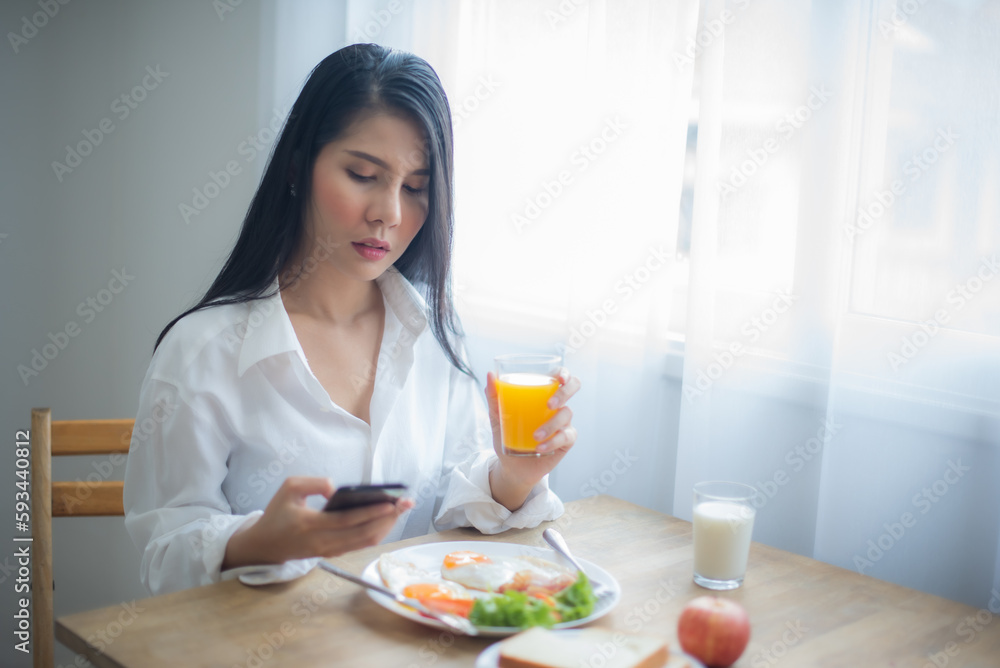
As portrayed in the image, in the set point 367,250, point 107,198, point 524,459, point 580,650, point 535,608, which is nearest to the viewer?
point 580,650

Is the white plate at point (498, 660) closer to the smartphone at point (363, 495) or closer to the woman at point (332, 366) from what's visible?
the smartphone at point (363, 495)

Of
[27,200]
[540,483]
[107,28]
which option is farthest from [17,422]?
[540,483]

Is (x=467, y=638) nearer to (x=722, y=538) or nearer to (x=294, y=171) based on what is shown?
(x=722, y=538)

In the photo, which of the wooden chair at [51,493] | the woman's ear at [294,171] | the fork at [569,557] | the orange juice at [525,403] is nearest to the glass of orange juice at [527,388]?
the orange juice at [525,403]

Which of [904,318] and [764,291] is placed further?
[764,291]

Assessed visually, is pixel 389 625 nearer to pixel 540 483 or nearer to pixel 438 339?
pixel 540 483

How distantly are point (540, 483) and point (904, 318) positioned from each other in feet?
2.29

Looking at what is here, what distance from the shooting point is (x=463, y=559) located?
121 cm

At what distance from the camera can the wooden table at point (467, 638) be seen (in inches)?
39.0

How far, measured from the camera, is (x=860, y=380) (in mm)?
1559

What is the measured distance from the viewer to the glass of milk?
3.97 ft

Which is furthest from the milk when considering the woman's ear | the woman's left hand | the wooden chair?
the wooden chair

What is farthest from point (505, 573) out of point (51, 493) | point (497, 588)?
point (51, 493)

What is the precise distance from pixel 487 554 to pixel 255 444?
0.46 m
